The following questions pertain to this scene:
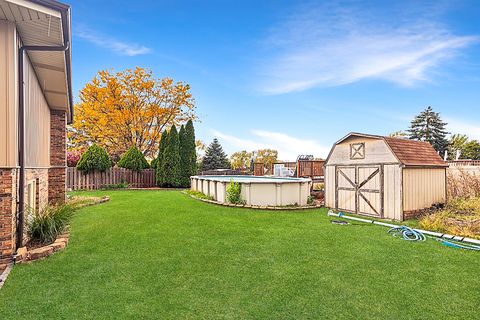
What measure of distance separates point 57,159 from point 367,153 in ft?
33.6

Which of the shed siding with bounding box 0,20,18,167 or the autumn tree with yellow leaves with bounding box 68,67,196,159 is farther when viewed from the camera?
the autumn tree with yellow leaves with bounding box 68,67,196,159

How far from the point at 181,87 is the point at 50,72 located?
18.0 m

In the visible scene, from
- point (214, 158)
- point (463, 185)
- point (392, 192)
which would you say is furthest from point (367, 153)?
point (214, 158)

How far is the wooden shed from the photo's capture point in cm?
793

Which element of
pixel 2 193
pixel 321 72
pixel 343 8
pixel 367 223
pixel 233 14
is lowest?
pixel 367 223

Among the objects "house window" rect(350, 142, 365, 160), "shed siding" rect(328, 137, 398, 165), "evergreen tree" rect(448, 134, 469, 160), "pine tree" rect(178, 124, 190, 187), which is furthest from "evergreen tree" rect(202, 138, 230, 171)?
"evergreen tree" rect(448, 134, 469, 160)

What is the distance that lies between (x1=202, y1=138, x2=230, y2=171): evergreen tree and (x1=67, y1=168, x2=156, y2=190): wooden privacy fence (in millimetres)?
10821

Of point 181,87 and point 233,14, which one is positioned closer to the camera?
point 233,14

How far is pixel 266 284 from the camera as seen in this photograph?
3.56m

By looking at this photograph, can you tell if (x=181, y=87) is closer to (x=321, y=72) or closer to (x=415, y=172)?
(x=321, y=72)

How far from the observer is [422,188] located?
832 centimetres

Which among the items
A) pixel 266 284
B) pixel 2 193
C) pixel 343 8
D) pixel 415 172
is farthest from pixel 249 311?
pixel 343 8

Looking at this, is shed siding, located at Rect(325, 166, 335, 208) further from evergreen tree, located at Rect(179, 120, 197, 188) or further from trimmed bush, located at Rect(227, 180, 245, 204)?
evergreen tree, located at Rect(179, 120, 197, 188)

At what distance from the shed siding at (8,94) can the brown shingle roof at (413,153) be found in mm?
8772
